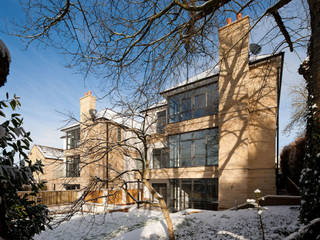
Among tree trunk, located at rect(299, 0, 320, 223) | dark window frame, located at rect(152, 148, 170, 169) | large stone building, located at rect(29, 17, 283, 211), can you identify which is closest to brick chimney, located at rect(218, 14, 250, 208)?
large stone building, located at rect(29, 17, 283, 211)

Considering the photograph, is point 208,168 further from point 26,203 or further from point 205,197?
point 26,203

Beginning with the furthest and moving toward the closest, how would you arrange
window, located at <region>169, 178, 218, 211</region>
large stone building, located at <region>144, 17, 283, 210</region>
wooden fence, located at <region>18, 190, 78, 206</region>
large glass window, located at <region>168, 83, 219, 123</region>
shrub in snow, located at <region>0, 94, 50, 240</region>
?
1. wooden fence, located at <region>18, 190, 78, 206</region>
2. large glass window, located at <region>168, 83, 219, 123</region>
3. window, located at <region>169, 178, 218, 211</region>
4. large stone building, located at <region>144, 17, 283, 210</region>
5. shrub in snow, located at <region>0, 94, 50, 240</region>

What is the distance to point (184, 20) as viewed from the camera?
5418 millimetres

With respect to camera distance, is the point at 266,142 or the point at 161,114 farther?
the point at 161,114

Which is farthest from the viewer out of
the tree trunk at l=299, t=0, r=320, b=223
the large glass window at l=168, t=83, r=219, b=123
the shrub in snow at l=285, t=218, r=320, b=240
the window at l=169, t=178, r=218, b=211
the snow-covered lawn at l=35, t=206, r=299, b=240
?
the large glass window at l=168, t=83, r=219, b=123

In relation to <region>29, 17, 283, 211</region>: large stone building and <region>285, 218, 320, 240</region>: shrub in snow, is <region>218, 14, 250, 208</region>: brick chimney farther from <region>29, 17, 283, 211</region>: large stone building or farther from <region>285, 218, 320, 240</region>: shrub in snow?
<region>285, 218, 320, 240</region>: shrub in snow

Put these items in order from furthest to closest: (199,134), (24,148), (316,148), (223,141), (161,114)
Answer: (161,114), (199,134), (223,141), (316,148), (24,148)

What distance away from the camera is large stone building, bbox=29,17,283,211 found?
35.8 feet

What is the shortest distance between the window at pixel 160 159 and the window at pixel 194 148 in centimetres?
64

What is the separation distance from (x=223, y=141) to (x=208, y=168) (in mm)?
2262

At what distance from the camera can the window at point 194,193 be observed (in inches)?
493

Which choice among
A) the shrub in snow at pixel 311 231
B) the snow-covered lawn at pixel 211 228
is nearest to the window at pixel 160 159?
the snow-covered lawn at pixel 211 228

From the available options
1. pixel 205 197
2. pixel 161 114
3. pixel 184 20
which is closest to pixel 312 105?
pixel 184 20

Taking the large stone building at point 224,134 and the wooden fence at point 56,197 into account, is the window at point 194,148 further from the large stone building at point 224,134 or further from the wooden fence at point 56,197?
the wooden fence at point 56,197
